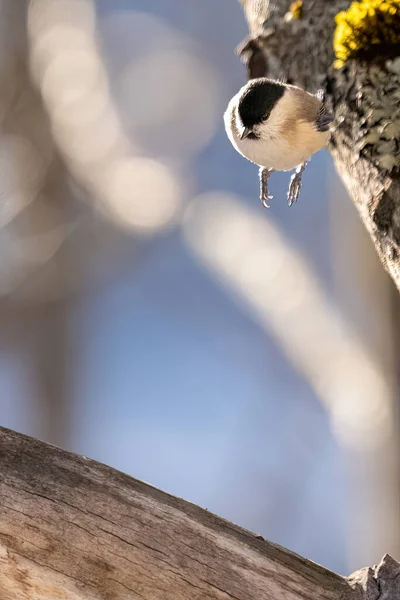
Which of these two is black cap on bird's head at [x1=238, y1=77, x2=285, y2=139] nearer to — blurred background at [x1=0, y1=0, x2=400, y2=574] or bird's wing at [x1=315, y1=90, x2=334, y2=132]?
bird's wing at [x1=315, y1=90, x2=334, y2=132]

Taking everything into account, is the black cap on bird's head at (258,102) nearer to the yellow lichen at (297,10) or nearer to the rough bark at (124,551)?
the yellow lichen at (297,10)

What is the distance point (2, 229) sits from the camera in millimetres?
2645

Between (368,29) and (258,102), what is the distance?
0.18 m

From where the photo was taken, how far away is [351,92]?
0.96 m

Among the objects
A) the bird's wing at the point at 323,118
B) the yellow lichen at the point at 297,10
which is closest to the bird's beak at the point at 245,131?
the bird's wing at the point at 323,118

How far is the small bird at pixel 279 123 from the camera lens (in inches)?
37.6

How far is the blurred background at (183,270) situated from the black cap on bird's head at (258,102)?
4.05 feet

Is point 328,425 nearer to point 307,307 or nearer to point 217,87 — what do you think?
point 307,307

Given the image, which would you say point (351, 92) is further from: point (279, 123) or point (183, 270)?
point (183, 270)

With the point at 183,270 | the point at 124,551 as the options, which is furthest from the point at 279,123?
the point at 183,270

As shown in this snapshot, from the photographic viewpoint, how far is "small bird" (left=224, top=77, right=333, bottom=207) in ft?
3.14

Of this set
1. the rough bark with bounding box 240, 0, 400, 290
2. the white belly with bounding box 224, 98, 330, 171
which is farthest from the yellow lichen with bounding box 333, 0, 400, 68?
the white belly with bounding box 224, 98, 330, 171

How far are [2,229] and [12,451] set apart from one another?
2090mm

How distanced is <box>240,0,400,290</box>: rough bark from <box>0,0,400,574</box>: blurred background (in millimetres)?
1140
